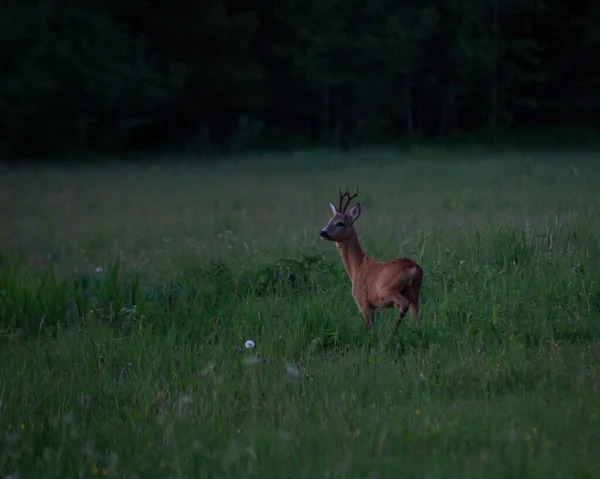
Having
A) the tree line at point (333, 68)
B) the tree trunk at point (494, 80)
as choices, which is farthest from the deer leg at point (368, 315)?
the tree trunk at point (494, 80)

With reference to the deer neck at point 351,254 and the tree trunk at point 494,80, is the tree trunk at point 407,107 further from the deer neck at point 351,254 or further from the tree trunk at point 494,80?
the deer neck at point 351,254

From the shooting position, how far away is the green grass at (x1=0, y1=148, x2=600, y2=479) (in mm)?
4453

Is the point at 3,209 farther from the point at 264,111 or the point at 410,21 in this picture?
the point at 410,21

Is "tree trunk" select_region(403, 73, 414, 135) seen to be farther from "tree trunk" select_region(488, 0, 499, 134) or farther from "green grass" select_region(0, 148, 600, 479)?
"green grass" select_region(0, 148, 600, 479)

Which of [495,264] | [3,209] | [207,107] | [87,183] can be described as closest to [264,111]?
[207,107]

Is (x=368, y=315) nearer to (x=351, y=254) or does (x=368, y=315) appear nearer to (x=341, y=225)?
(x=351, y=254)

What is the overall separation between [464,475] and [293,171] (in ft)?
69.5

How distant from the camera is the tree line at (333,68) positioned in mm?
35812

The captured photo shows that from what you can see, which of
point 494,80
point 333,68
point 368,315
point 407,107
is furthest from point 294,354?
point 494,80

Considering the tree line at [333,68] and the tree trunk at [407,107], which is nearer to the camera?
the tree line at [333,68]

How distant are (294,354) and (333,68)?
35.8m

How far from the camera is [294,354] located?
6.61m

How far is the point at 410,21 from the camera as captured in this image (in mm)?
41531

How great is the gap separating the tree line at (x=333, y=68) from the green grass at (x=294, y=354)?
22.4 m
